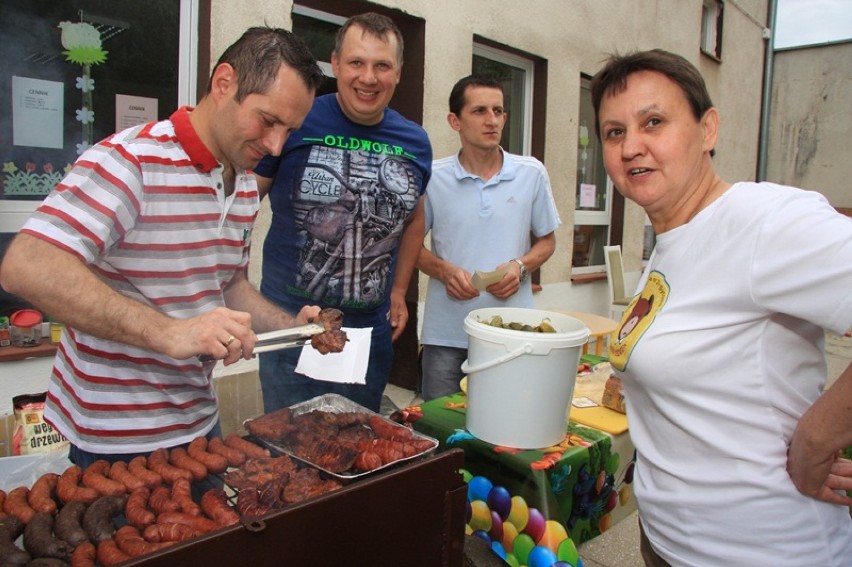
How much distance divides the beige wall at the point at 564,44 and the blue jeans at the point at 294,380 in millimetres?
1500

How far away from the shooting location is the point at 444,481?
174 cm

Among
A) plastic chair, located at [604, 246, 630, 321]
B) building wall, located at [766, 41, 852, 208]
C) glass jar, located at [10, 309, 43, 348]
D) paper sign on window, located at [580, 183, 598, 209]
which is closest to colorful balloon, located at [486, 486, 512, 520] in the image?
glass jar, located at [10, 309, 43, 348]

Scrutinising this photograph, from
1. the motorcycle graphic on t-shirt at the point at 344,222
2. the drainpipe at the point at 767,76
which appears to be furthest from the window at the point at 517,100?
the drainpipe at the point at 767,76

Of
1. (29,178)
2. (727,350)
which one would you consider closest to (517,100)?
(29,178)

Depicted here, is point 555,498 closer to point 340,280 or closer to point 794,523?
point 794,523

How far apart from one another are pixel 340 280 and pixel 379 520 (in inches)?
56.1

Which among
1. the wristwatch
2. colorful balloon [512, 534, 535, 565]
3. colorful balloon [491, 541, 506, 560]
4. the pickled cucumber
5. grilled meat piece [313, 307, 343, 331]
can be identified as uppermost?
the wristwatch

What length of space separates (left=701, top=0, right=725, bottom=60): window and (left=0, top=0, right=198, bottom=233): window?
403 inches

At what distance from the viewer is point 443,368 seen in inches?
138

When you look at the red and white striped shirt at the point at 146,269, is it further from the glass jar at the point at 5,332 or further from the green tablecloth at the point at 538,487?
the glass jar at the point at 5,332

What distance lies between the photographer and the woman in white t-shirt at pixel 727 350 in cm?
132

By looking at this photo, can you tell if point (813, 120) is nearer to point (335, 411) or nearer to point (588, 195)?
point (588, 195)

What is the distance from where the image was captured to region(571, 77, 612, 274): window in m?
7.91

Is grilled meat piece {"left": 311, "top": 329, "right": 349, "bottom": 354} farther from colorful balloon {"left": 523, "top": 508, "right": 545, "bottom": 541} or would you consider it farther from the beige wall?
the beige wall
